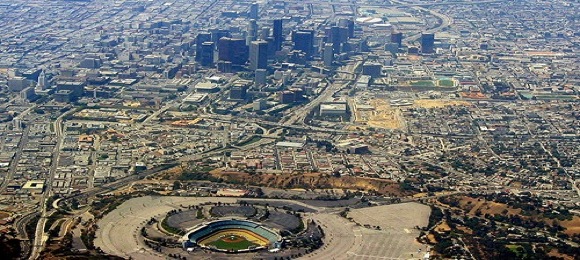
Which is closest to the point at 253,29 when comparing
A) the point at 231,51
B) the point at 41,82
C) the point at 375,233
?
the point at 231,51

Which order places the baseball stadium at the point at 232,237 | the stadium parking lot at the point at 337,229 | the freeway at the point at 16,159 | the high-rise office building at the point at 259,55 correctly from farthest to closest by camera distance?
the high-rise office building at the point at 259,55 < the freeway at the point at 16,159 < the baseball stadium at the point at 232,237 < the stadium parking lot at the point at 337,229

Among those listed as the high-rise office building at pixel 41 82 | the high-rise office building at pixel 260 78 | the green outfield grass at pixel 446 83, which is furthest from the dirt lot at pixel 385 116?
the high-rise office building at pixel 41 82

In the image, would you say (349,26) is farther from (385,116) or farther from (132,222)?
(132,222)

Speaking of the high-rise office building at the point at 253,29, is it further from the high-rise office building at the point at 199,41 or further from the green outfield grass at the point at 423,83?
the green outfield grass at the point at 423,83

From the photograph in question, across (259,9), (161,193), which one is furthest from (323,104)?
(259,9)

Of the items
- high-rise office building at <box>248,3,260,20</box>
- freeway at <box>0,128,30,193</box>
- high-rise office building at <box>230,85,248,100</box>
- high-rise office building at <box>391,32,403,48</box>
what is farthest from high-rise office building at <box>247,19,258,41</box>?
freeway at <box>0,128,30,193</box>

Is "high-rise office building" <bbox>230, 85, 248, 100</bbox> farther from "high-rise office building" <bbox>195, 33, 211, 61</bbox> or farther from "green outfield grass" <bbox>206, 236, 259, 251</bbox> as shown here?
"green outfield grass" <bbox>206, 236, 259, 251</bbox>
